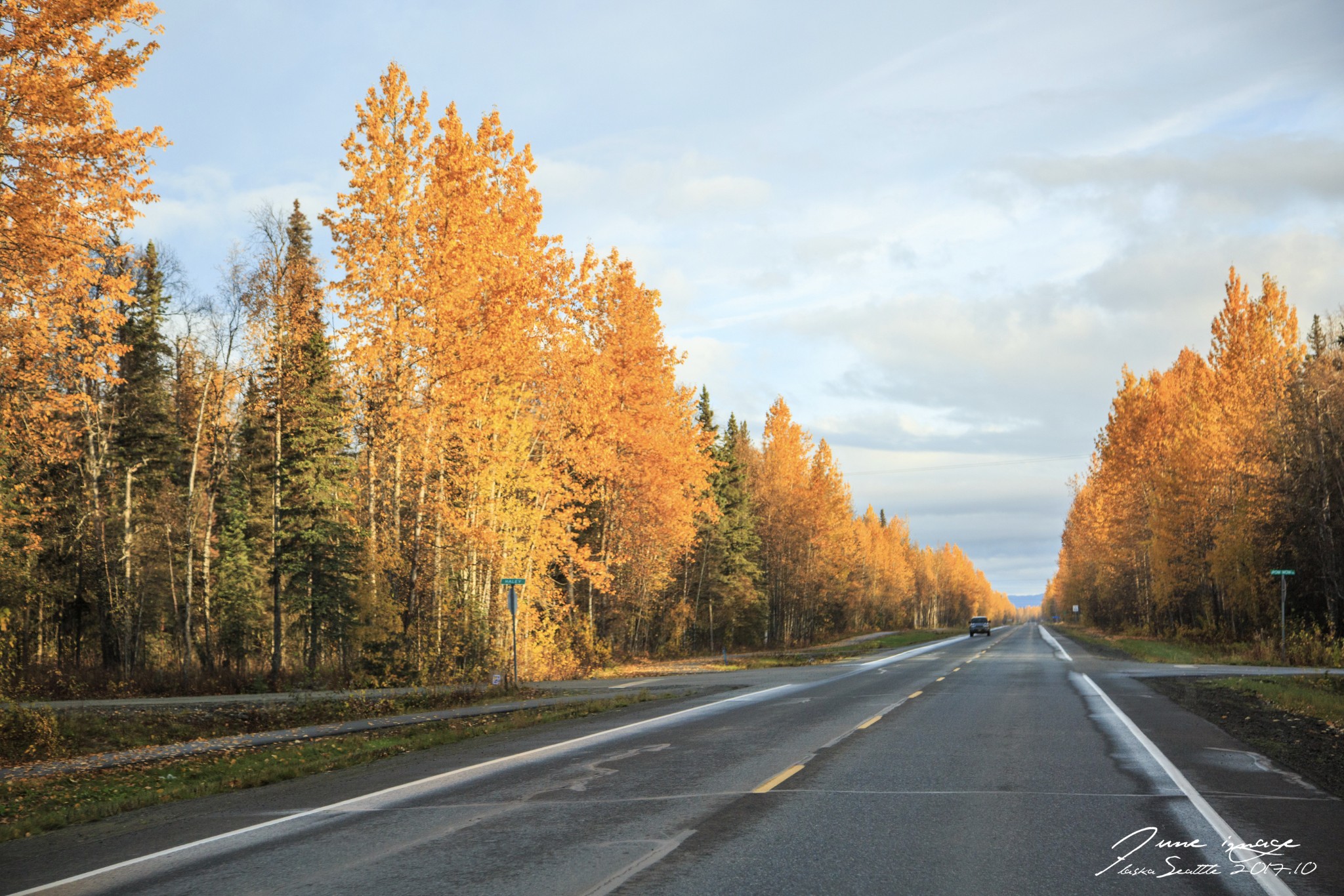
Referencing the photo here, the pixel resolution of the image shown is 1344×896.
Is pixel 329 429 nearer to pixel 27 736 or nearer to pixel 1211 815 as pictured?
pixel 27 736

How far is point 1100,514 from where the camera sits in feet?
228

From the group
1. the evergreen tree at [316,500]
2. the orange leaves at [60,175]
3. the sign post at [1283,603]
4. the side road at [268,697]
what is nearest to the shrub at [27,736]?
the side road at [268,697]

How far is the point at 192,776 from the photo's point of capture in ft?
38.8

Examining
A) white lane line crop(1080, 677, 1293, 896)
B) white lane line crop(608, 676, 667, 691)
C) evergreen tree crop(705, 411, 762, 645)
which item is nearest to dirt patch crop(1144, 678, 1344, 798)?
white lane line crop(1080, 677, 1293, 896)

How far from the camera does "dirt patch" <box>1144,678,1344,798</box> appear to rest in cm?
1066

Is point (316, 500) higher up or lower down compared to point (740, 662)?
higher up

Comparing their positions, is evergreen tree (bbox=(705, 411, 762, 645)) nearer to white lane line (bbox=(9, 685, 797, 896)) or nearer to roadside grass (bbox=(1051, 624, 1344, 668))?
roadside grass (bbox=(1051, 624, 1344, 668))

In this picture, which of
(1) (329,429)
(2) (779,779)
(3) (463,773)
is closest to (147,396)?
(1) (329,429)

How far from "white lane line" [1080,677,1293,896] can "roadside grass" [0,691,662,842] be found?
32.0 feet

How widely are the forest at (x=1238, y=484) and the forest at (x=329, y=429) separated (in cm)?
322

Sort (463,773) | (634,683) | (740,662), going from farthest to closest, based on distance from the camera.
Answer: (740,662)
(634,683)
(463,773)

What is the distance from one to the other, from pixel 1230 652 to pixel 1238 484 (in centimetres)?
975

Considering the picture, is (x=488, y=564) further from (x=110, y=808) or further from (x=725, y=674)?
(x=110, y=808)

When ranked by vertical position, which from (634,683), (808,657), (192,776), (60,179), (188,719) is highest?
(60,179)
